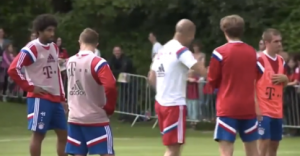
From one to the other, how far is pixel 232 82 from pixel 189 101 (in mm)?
10863

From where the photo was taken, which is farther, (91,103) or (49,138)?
(49,138)

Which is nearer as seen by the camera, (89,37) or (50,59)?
(89,37)

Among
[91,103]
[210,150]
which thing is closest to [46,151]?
[210,150]

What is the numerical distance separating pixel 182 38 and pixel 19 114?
40.1 ft

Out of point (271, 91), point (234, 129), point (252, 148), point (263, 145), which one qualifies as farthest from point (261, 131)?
point (234, 129)

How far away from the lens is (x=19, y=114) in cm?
2203

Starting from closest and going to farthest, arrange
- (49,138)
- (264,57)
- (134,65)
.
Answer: (264,57) < (49,138) < (134,65)

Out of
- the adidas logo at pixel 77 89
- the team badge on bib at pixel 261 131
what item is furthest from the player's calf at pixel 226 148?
the adidas logo at pixel 77 89

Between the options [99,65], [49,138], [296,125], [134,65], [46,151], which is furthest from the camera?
[134,65]

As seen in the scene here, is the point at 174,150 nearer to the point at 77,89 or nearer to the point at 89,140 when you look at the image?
the point at 89,140

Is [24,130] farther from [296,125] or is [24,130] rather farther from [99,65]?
[99,65]

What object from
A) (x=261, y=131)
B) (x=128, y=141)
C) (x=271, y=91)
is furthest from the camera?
(x=128, y=141)

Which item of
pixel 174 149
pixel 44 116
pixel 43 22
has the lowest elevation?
pixel 174 149

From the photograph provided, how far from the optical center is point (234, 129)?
9.85 meters
